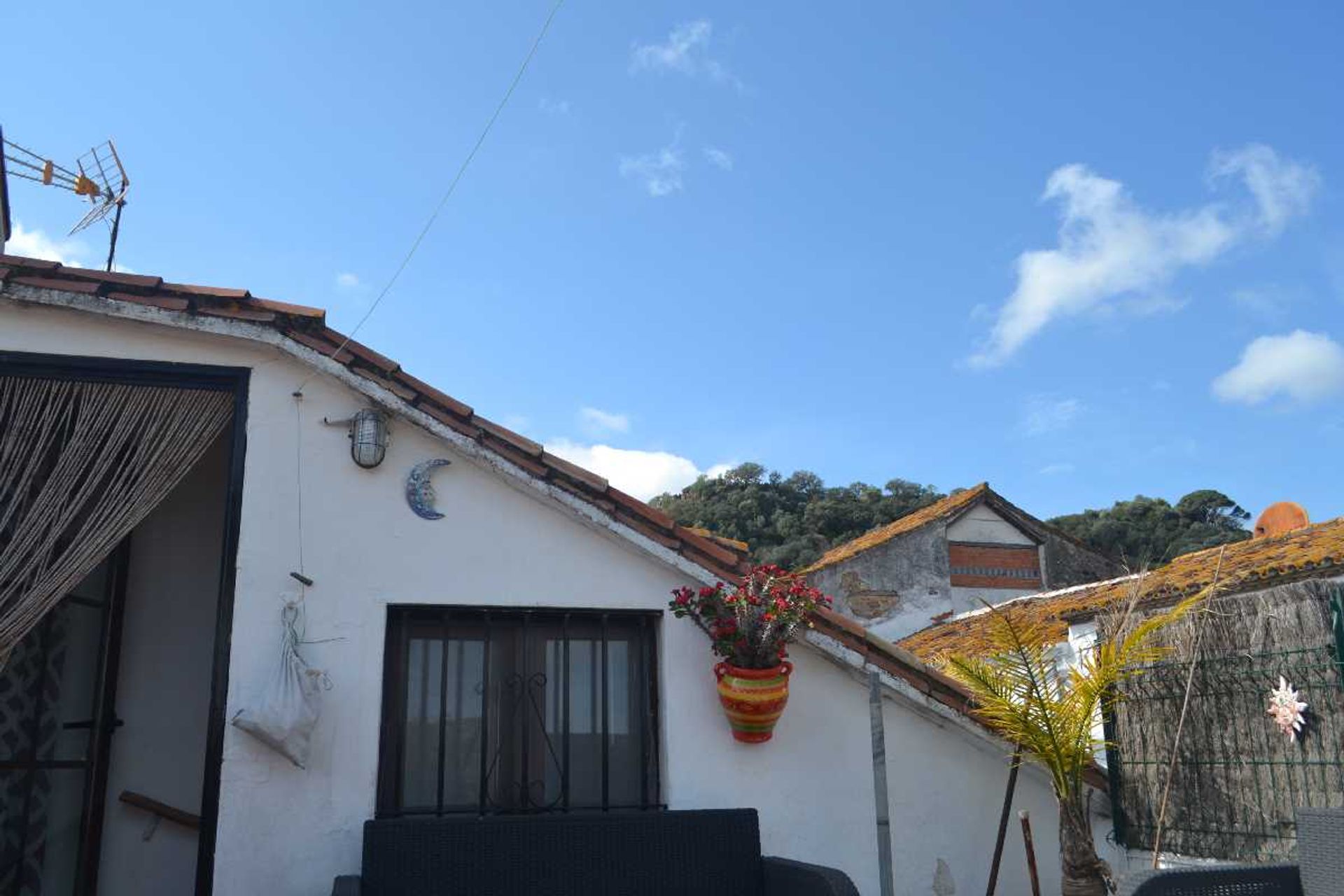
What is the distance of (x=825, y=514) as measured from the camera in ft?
83.5

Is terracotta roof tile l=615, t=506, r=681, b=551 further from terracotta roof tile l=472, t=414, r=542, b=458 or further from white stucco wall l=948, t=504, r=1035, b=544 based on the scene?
white stucco wall l=948, t=504, r=1035, b=544

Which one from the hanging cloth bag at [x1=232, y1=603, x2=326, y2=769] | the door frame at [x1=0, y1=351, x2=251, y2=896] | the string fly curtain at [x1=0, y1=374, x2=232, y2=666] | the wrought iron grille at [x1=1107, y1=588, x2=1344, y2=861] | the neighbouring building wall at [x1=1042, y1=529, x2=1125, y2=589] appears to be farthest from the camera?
the neighbouring building wall at [x1=1042, y1=529, x2=1125, y2=589]

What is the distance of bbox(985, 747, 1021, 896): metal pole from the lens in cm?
584

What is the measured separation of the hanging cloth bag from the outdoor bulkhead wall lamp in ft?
3.05

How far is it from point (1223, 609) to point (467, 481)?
3922 mm

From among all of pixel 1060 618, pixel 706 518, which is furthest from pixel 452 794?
pixel 706 518

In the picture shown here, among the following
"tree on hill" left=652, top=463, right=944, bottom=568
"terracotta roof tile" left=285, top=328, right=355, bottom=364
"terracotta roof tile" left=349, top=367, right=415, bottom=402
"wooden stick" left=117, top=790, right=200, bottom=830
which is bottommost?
"wooden stick" left=117, top=790, right=200, bottom=830

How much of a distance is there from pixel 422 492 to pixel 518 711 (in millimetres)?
1269

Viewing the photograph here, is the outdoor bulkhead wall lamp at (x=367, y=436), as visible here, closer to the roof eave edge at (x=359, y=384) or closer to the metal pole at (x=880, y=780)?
the roof eave edge at (x=359, y=384)

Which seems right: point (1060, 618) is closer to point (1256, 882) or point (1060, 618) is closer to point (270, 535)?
point (1256, 882)

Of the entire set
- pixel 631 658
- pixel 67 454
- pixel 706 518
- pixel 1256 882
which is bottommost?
pixel 1256 882

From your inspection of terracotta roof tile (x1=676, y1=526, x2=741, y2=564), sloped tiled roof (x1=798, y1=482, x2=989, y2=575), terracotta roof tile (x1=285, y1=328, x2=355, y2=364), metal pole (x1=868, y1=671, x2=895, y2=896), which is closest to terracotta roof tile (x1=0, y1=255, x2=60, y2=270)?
terracotta roof tile (x1=285, y1=328, x2=355, y2=364)

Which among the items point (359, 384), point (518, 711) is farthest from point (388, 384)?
point (518, 711)

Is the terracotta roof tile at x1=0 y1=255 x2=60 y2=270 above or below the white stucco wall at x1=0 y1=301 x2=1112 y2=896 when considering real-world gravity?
above
